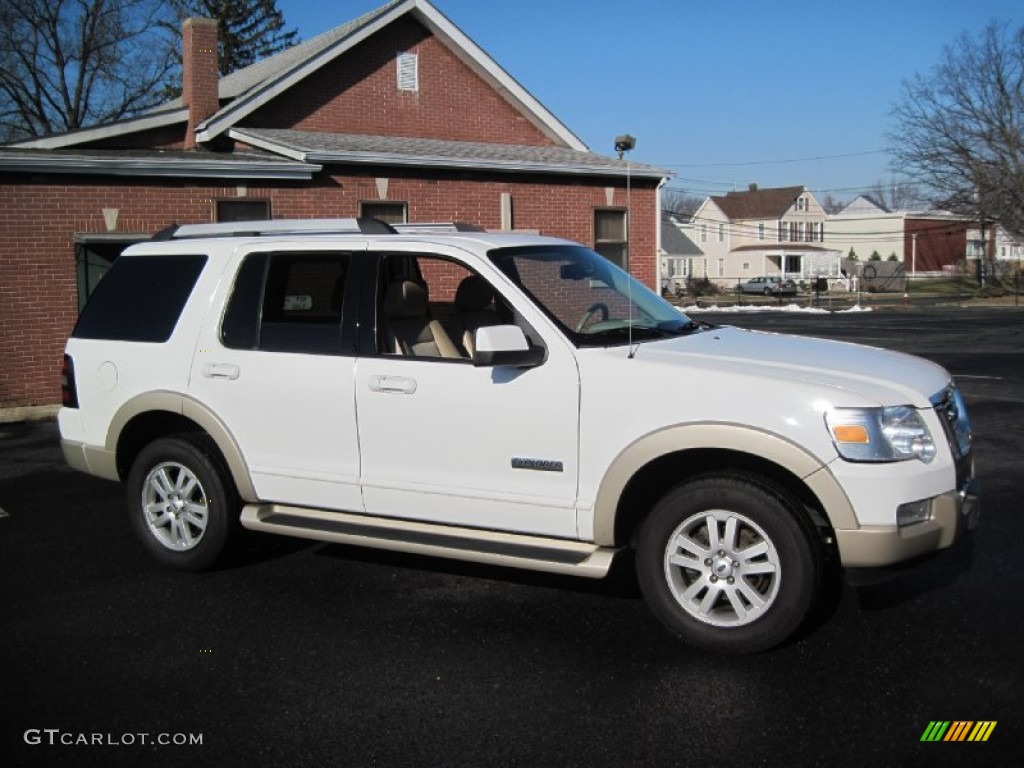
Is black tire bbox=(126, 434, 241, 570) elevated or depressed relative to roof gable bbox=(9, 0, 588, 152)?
depressed

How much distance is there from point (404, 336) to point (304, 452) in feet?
2.73

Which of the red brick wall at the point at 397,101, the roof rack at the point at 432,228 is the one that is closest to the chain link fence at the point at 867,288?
the red brick wall at the point at 397,101

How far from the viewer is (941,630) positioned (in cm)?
469

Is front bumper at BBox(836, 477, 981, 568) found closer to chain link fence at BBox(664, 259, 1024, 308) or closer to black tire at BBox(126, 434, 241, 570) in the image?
black tire at BBox(126, 434, 241, 570)

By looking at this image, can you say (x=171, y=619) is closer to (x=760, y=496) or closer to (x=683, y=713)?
(x=683, y=713)

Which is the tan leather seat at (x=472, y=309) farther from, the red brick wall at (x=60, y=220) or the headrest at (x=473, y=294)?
the red brick wall at (x=60, y=220)

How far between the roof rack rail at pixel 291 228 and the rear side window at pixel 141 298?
0.90 ft

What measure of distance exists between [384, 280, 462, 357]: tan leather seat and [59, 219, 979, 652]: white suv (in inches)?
A: 0.7

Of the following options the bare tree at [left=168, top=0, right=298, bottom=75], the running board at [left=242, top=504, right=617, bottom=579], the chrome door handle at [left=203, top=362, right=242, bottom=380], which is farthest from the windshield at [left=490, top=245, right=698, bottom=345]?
the bare tree at [left=168, top=0, right=298, bottom=75]

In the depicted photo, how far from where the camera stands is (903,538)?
415cm

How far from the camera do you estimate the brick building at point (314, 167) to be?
508 inches

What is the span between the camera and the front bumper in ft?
13.6

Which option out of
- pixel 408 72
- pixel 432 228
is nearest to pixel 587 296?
pixel 432 228

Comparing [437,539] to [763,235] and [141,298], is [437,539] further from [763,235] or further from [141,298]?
[763,235]
